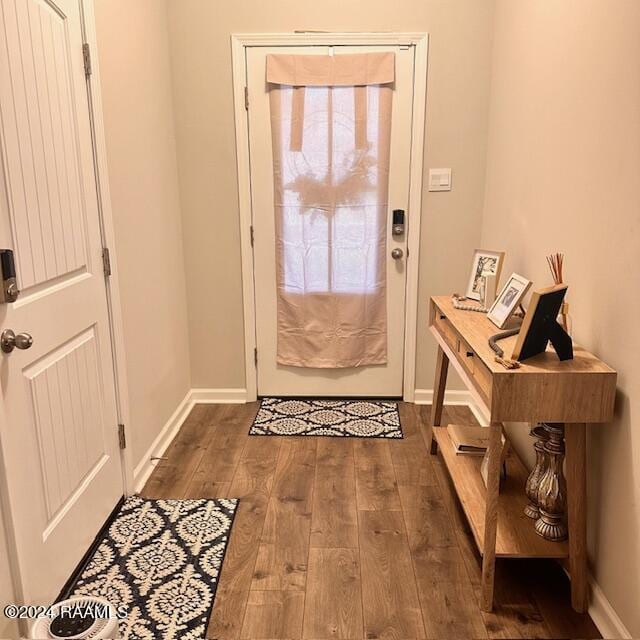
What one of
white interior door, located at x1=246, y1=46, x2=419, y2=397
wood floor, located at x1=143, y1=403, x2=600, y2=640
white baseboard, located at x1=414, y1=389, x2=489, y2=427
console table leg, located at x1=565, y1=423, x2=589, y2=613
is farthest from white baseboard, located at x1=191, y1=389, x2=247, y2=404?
console table leg, located at x1=565, y1=423, x2=589, y2=613

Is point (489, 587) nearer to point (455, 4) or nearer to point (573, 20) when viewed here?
point (573, 20)

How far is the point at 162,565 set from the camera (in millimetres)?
2137

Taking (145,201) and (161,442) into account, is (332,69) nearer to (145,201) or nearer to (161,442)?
(145,201)

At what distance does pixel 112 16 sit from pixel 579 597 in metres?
2.87

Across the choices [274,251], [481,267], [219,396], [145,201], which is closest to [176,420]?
[219,396]

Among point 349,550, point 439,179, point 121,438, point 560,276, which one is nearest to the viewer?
point 560,276

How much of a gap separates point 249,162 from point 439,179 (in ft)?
3.73

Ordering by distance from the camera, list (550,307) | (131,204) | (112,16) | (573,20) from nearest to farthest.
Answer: (550,307) → (573,20) → (112,16) → (131,204)

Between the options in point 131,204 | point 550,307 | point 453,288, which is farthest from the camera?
point 453,288

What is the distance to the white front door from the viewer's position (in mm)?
1679

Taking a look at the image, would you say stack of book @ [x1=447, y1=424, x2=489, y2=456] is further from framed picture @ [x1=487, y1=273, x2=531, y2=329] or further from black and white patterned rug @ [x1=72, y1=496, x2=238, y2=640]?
black and white patterned rug @ [x1=72, y1=496, x2=238, y2=640]

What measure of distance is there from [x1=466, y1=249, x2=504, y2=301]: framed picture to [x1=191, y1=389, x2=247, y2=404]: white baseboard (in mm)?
1705

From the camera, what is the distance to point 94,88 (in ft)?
7.38

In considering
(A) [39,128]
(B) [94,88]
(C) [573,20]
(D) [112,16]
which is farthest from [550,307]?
(D) [112,16]
